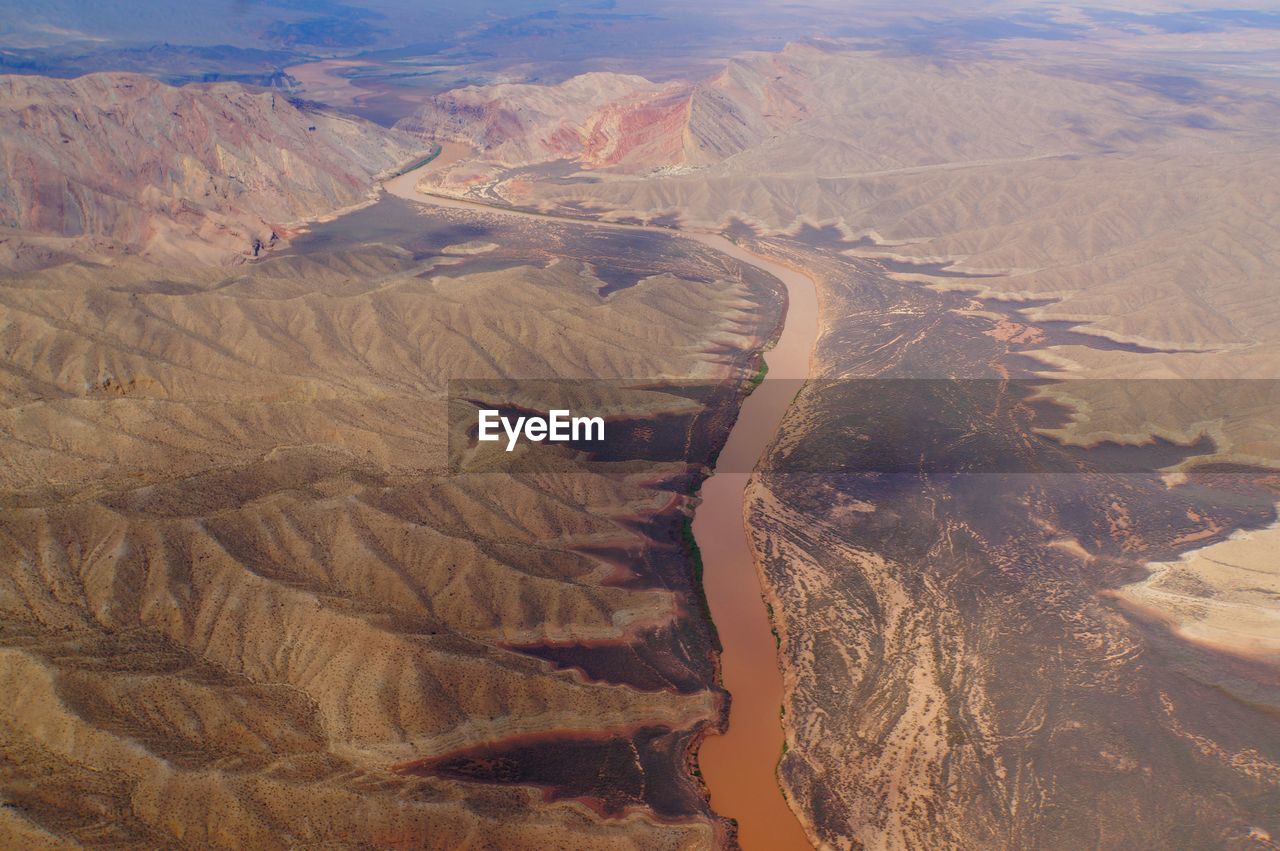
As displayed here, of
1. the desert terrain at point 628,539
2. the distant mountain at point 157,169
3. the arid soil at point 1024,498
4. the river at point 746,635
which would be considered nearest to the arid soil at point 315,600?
the desert terrain at point 628,539

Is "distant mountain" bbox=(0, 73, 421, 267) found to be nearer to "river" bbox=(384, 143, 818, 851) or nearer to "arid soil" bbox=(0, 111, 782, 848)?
"arid soil" bbox=(0, 111, 782, 848)

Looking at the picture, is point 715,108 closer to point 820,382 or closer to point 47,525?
point 820,382

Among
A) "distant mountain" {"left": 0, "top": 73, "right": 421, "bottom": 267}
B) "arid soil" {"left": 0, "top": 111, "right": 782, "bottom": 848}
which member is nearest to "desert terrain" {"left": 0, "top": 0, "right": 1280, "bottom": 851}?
"arid soil" {"left": 0, "top": 111, "right": 782, "bottom": 848}

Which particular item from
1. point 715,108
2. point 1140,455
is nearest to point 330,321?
point 1140,455

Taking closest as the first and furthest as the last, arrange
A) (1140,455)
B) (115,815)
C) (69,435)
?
(115,815)
(69,435)
(1140,455)

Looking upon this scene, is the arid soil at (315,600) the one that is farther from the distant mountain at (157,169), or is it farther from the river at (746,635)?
the distant mountain at (157,169)
